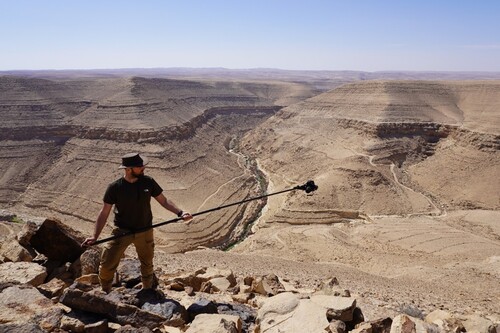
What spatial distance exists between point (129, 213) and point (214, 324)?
7.16ft

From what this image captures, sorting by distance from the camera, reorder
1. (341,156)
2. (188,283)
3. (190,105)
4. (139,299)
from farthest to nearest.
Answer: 1. (190,105)
2. (341,156)
3. (188,283)
4. (139,299)

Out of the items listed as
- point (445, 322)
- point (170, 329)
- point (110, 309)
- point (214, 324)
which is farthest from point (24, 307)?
point (445, 322)

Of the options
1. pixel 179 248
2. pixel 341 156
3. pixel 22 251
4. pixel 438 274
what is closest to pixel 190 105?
pixel 341 156

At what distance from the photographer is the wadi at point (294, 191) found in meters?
10.2

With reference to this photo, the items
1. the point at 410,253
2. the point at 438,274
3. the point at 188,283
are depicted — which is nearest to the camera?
the point at 188,283

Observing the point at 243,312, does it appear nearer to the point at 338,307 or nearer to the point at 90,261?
the point at 338,307

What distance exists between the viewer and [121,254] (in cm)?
669

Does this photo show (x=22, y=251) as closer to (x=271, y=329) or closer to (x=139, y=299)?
(x=139, y=299)

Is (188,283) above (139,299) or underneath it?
underneath

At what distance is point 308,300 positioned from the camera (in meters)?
6.66

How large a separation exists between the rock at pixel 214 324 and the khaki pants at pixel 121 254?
1.44 m

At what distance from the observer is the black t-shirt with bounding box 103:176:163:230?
6.43 metres

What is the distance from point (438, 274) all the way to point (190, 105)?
49032 mm

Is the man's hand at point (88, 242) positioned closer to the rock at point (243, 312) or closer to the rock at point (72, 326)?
the rock at point (72, 326)
